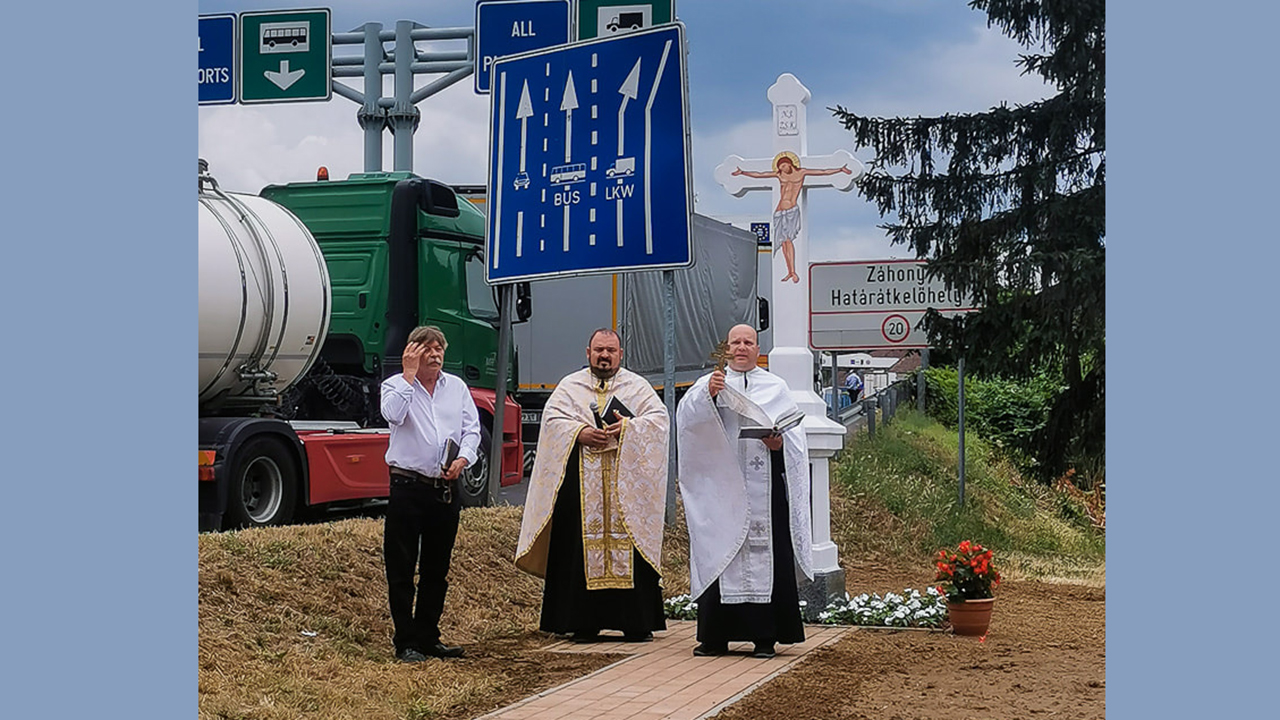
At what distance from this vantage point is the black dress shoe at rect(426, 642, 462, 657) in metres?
7.83

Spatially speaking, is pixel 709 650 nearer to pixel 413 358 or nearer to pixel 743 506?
pixel 743 506

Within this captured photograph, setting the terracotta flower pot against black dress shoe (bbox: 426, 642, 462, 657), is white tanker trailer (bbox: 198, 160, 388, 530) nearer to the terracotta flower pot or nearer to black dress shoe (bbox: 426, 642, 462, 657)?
black dress shoe (bbox: 426, 642, 462, 657)

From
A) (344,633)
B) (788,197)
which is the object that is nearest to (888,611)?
(788,197)

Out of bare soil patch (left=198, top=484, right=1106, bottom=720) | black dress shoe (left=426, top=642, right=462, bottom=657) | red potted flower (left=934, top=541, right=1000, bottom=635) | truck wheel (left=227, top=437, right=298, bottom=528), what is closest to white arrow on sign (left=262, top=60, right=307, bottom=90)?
truck wheel (left=227, top=437, right=298, bottom=528)

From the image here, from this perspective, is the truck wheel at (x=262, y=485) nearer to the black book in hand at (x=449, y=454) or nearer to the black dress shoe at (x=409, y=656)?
the black dress shoe at (x=409, y=656)

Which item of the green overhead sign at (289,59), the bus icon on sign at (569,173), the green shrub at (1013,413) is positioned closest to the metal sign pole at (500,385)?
the bus icon on sign at (569,173)

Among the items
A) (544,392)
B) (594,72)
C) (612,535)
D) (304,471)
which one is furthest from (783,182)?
(544,392)

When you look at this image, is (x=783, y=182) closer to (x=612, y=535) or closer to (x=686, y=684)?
(x=612, y=535)

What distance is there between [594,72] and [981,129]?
4312mm

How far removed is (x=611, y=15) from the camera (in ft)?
46.0

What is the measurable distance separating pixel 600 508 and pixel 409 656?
1.48 meters

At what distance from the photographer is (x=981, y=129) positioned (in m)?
12.2

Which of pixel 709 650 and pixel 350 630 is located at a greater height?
pixel 350 630

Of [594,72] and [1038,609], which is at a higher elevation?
[594,72]
